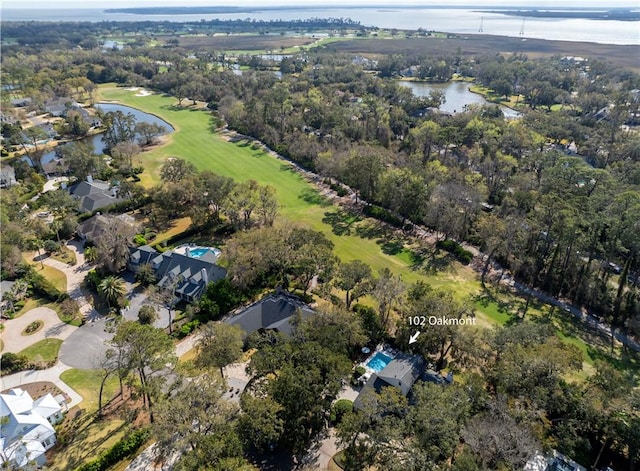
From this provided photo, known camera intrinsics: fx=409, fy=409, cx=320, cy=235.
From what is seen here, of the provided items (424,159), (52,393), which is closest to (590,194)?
(424,159)

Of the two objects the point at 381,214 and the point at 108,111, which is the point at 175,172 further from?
the point at 108,111

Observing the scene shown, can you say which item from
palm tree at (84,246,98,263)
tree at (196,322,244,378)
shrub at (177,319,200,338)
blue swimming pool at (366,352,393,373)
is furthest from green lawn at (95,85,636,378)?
palm tree at (84,246,98,263)

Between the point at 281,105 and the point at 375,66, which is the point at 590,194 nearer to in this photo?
the point at 281,105

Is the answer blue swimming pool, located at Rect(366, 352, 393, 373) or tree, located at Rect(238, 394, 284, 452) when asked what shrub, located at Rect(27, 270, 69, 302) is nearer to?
tree, located at Rect(238, 394, 284, 452)

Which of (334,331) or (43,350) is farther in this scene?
(43,350)

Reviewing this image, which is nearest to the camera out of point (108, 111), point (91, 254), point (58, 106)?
point (91, 254)

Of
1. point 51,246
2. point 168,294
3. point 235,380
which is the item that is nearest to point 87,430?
point 235,380
